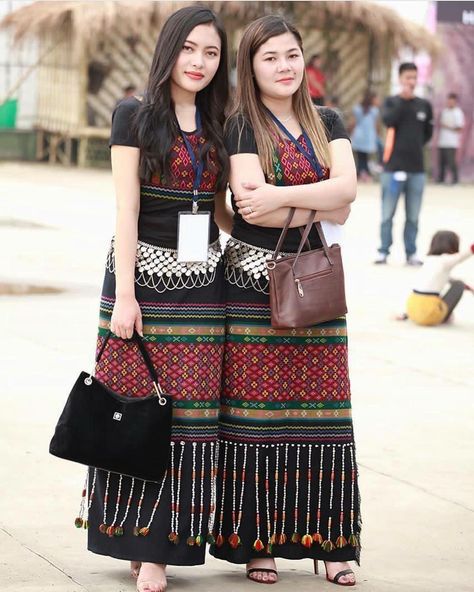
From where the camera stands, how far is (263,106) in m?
4.43

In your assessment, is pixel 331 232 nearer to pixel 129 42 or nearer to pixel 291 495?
pixel 291 495

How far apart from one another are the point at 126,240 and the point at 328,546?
1.13 metres

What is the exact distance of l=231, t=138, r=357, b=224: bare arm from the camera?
4.27 metres

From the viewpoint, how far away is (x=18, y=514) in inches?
202

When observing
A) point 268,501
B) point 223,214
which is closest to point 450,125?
point 223,214

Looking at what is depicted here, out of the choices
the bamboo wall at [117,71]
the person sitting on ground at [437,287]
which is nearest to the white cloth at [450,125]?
the bamboo wall at [117,71]

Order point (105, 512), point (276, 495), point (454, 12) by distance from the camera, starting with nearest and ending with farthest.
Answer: point (105, 512)
point (276, 495)
point (454, 12)

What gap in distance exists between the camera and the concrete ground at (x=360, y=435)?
457cm

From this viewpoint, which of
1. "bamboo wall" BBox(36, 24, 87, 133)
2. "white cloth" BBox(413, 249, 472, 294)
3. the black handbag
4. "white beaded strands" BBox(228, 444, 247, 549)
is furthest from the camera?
"bamboo wall" BBox(36, 24, 87, 133)

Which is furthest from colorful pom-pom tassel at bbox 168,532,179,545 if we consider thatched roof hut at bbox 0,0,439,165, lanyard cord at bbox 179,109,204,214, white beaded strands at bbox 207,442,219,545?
thatched roof hut at bbox 0,0,439,165

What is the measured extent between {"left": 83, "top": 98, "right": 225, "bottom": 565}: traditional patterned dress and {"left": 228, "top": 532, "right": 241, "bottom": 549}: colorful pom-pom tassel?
0.13 m

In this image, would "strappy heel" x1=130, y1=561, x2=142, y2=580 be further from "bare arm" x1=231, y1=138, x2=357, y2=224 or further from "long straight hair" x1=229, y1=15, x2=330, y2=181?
"long straight hair" x1=229, y1=15, x2=330, y2=181

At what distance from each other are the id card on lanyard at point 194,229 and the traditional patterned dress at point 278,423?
0.14 meters

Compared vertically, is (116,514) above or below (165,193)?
below
